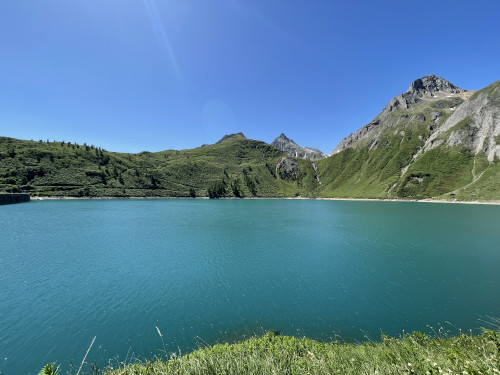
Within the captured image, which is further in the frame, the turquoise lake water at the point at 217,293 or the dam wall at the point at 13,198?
the dam wall at the point at 13,198

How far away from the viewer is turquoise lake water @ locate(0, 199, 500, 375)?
59.2 ft

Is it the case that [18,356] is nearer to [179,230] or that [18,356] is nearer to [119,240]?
[119,240]

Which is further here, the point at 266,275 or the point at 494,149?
the point at 494,149

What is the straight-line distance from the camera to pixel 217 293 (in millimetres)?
25484

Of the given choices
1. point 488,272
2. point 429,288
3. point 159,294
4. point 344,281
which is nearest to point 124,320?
point 159,294

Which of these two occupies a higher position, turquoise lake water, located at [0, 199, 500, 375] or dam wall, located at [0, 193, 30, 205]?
dam wall, located at [0, 193, 30, 205]

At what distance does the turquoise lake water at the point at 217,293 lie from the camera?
18031 mm

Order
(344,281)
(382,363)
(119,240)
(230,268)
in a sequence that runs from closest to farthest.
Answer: (382,363), (344,281), (230,268), (119,240)

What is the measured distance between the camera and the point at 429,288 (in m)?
26.3

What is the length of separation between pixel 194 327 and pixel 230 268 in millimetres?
14041

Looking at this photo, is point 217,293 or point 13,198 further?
point 13,198

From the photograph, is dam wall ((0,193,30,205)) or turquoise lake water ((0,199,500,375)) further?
dam wall ((0,193,30,205))

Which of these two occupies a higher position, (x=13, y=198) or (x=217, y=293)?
(x=13, y=198)

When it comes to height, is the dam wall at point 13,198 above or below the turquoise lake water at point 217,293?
above
